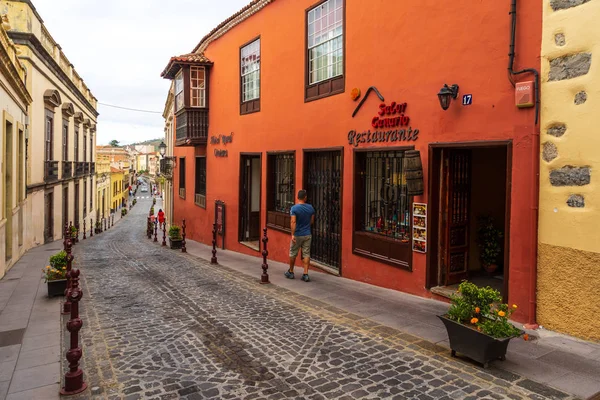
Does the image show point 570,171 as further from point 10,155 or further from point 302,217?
point 10,155

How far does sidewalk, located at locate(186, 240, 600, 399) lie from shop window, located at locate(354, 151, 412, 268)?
749mm

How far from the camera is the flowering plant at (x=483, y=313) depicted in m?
4.70

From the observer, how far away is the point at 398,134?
819 cm

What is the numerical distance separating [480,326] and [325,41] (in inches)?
307

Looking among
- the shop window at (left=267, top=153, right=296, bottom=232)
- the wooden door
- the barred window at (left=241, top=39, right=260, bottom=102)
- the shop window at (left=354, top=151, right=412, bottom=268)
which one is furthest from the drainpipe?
the barred window at (left=241, top=39, right=260, bottom=102)

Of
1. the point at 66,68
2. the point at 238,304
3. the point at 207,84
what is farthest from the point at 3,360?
the point at 66,68

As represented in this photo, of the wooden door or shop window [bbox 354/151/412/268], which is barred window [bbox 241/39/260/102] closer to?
shop window [bbox 354/151/412/268]

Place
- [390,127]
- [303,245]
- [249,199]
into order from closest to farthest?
[390,127], [303,245], [249,199]

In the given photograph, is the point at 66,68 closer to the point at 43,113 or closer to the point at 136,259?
the point at 43,113

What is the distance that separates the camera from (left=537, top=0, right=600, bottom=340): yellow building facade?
5383mm

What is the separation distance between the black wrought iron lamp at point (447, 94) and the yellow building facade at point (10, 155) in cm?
903

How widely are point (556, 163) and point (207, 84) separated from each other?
1445 centimetres

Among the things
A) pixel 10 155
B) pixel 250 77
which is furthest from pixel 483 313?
pixel 10 155

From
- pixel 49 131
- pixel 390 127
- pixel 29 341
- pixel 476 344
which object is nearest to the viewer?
pixel 476 344
